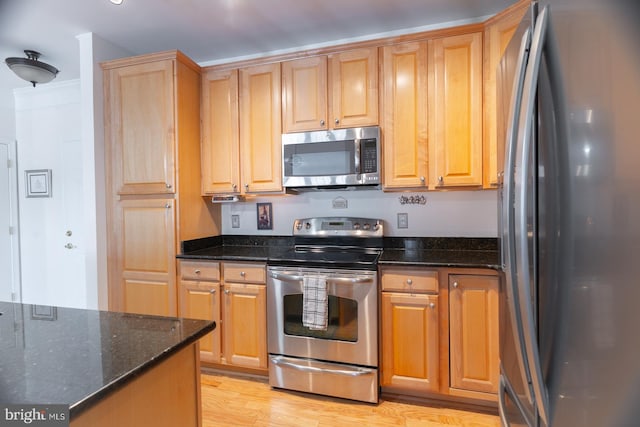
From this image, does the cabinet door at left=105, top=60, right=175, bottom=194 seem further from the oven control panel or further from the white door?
the white door

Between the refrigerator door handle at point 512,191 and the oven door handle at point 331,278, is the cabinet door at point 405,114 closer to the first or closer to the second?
the oven door handle at point 331,278

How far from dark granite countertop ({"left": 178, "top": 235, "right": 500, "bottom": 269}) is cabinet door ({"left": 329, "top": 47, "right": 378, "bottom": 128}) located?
3.10ft

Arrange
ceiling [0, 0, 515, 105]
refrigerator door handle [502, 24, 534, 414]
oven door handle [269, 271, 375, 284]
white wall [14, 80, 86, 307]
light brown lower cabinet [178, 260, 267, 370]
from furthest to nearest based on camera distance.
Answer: white wall [14, 80, 86, 307] → light brown lower cabinet [178, 260, 267, 370] → ceiling [0, 0, 515, 105] → oven door handle [269, 271, 375, 284] → refrigerator door handle [502, 24, 534, 414]

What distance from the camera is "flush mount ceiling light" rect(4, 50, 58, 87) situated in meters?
2.56

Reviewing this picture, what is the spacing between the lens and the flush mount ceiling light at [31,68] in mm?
Answer: 2559

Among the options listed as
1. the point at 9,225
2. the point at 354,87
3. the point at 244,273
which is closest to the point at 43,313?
the point at 244,273

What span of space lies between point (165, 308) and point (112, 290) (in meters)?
0.48

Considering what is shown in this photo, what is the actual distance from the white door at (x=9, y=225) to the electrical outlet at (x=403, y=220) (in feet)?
13.2

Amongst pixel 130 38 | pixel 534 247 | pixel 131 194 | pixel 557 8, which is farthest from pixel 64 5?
pixel 534 247

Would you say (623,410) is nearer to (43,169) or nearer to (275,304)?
(275,304)

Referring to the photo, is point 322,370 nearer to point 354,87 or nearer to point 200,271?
point 200,271

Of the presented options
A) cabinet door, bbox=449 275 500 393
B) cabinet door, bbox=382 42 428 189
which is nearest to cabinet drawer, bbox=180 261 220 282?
cabinet door, bbox=382 42 428 189

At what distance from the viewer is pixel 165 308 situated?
2469 millimetres

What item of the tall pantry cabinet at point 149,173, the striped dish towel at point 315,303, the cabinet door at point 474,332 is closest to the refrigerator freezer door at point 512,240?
the cabinet door at point 474,332
